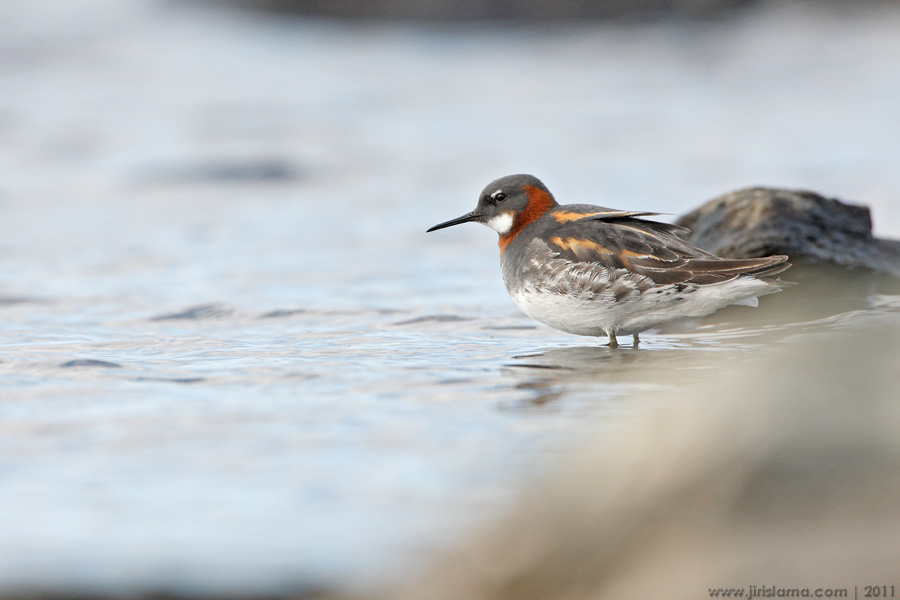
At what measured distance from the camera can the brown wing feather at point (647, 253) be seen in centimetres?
640

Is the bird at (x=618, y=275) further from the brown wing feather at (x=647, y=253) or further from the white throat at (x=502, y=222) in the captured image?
the white throat at (x=502, y=222)

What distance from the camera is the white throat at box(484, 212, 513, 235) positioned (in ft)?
25.0

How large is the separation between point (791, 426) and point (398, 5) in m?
23.2

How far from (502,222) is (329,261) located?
9.85 feet

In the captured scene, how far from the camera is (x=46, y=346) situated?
7.04 metres

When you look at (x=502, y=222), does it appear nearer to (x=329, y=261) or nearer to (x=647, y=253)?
(x=647, y=253)

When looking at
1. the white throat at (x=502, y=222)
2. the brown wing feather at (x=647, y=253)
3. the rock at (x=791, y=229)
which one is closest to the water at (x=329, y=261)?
the rock at (x=791, y=229)

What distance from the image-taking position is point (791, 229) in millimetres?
7703

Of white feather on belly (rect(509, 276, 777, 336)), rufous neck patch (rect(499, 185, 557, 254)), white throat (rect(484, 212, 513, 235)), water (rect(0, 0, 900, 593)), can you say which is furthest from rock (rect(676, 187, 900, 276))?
white throat (rect(484, 212, 513, 235))

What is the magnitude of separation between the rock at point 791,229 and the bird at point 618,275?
0.85 m

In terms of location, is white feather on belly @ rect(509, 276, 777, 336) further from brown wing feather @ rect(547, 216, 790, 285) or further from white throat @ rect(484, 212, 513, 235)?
white throat @ rect(484, 212, 513, 235)

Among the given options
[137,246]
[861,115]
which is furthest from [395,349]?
[861,115]

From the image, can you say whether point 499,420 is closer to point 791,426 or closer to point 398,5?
point 791,426

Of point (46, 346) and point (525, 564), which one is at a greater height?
point (46, 346)
